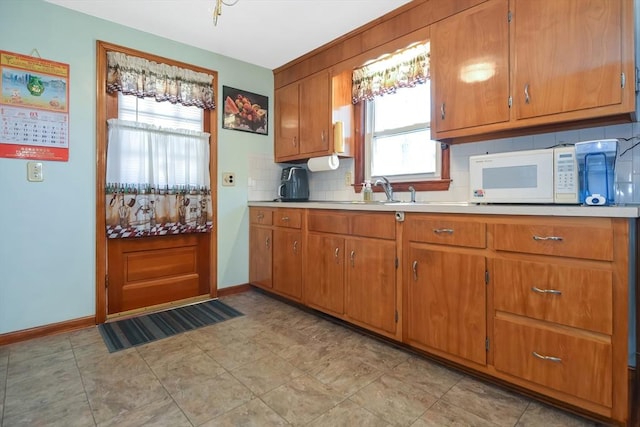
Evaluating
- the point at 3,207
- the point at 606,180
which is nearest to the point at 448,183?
the point at 606,180

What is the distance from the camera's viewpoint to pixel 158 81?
2.74 metres

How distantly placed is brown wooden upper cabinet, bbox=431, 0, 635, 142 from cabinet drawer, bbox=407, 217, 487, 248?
2.15 ft

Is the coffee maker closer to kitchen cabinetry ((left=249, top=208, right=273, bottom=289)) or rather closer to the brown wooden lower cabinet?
the brown wooden lower cabinet

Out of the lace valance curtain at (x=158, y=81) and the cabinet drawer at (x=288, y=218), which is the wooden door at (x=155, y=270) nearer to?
the cabinet drawer at (x=288, y=218)

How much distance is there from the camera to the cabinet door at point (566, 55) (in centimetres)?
152

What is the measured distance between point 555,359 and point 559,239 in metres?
0.54

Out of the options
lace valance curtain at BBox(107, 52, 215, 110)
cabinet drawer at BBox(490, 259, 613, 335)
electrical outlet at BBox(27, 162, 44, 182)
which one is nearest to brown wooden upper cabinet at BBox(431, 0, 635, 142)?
cabinet drawer at BBox(490, 259, 613, 335)

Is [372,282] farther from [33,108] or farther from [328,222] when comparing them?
[33,108]

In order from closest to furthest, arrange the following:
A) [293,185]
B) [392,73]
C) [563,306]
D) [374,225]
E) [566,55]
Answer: [563,306] → [566,55] → [374,225] → [392,73] → [293,185]

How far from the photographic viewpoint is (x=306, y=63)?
3.21 metres

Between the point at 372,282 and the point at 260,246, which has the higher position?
the point at 260,246

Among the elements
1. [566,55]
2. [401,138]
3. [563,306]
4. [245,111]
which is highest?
[245,111]

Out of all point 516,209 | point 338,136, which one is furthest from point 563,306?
point 338,136

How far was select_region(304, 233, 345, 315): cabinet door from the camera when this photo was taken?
2.40 metres
